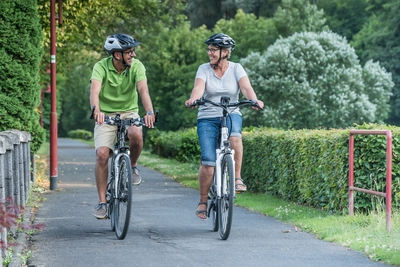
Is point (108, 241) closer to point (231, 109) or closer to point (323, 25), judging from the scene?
point (231, 109)

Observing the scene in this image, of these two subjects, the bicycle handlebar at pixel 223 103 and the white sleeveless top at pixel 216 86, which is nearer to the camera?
the bicycle handlebar at pixel 223 103

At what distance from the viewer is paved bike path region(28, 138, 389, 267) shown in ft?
23.4

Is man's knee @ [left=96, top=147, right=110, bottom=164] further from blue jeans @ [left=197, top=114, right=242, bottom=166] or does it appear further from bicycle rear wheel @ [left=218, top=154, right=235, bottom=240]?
bicycle rear wheel @ [left=218, top=154, right=235, bottom=240]

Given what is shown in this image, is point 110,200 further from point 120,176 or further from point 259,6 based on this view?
point 259,6

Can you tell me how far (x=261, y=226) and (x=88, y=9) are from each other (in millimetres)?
15081

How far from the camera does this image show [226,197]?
8.56 metres

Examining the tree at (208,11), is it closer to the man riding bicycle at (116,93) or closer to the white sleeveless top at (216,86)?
the white sleeveless top at (216,86)

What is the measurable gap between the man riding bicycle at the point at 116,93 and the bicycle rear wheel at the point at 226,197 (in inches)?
35.7

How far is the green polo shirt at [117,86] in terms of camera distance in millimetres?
8953

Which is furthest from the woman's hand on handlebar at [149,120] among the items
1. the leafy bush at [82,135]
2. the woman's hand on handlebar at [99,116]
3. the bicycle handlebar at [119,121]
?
the leafy bush at [82,135]

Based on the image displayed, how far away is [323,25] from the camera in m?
65.8

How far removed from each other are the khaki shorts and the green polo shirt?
65mm

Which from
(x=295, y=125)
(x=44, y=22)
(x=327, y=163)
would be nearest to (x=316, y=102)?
(x=295, y=125)

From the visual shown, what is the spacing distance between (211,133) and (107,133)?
1087 millimetres
